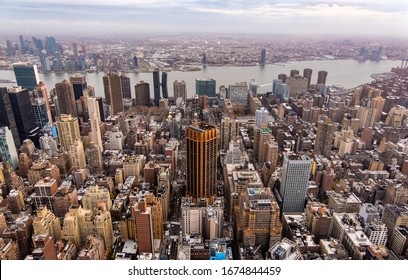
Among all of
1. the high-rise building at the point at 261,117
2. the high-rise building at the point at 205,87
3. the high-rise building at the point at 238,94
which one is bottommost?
the high-rise building at the point at 261,117

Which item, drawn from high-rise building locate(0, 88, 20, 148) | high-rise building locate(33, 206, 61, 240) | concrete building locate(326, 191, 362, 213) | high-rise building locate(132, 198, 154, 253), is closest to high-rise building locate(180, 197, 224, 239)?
high-rise building locate(132, 198, 154, 253)

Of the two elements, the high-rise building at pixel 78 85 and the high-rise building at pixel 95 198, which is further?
the high-rise building at pixel 78 85

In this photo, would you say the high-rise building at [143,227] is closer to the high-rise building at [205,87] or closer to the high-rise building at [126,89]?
the high-rise building at [205,87]

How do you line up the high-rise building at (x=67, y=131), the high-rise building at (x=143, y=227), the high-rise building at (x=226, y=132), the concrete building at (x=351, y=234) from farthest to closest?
the high-rise building at (x=226, y=132), the high-rise building at (x=67, y=131), the concrete building at (x=351, y=234), the high-rise building at (x=143, y=227)

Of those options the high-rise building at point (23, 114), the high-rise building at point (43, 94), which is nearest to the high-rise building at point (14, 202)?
the high-rise building at point (23, 114)

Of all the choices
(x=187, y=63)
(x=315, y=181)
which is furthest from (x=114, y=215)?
(x=315, y=181)

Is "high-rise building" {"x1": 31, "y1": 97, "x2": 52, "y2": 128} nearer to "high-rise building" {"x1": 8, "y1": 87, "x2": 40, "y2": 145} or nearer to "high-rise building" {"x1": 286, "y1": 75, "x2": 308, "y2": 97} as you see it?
"high-rise building" {"x1": 8, "y1": 87, "x2": 40, "y2": 145}
